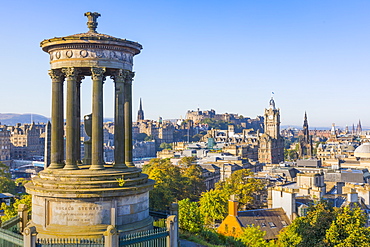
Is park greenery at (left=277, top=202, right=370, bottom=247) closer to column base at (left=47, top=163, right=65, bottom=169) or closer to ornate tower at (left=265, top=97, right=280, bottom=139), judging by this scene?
column base at (left=47, top=163, right=65, bottom=169)

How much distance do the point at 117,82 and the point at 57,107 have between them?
317 centimetres

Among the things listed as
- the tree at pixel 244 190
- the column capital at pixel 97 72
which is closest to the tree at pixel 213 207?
the tree at pixel 244 190

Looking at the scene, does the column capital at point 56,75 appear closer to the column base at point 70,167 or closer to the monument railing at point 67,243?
the column base at point 70,167

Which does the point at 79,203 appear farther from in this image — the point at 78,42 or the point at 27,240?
the point at 78,42

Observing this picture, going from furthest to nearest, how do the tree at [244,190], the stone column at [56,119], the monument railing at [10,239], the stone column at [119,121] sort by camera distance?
the tree at [244,190] < the stone column at [56,119] < the stone column at [119,121] < the monument railing at [10,239]

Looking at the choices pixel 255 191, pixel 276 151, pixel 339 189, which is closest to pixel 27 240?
pixel 255 191

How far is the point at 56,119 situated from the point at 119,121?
10.1 feet

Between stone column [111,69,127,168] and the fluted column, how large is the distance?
8.92ft

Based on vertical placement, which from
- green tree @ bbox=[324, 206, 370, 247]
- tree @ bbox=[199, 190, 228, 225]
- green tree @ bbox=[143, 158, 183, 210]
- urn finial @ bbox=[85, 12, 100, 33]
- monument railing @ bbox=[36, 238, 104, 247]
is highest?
urn finial @ bbox=[85, 12, 100, 33]

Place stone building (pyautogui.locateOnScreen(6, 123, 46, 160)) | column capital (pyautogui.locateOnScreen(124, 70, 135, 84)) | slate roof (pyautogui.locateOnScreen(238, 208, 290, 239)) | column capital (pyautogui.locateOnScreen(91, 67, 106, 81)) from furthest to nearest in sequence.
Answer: stone building (pyautogui.locateOnScreen(6, 123, 46, 160)) → slate roof (pyautogui.locateOnScreen(238, 208, 290, 239)) → column capital (pyautogui.locateOnScreen(124, 70, 135, 84)) → column capital (pyautogui.locateOnScreen(91, 67, 106, 81))

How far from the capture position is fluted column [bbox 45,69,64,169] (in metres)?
20.2

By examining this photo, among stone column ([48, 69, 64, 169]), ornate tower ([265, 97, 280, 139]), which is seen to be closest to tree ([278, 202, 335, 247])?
stone column ([48, 69, 64, 169])

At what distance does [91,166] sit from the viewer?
19.0 meters

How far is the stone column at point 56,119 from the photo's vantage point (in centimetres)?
2022
